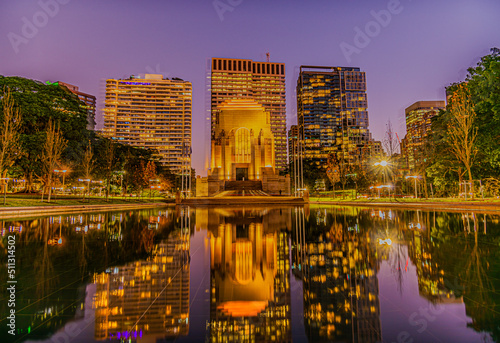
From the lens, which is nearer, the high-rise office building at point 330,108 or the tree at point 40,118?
the tree at point 40,118

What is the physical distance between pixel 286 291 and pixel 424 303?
180 cm

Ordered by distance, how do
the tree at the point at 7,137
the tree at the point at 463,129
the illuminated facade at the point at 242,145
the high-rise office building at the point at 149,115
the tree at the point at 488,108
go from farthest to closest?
the high-rise office building at the point at 149,115 < the illuminated facade at the point at 242,145 < the tree at the point at 463,129 < the tree at the point at 7,137 < the tree at the point at 488,108

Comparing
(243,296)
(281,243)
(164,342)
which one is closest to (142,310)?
(164,342)

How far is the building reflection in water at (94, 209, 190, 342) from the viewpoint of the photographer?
122 inches

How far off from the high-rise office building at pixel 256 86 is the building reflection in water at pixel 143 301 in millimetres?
140850

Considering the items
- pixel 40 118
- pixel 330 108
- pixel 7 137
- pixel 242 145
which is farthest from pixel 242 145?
pixel 330 108

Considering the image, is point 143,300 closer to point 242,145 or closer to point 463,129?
point 463,129

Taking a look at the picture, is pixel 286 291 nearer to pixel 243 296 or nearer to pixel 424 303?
pixel 243 296

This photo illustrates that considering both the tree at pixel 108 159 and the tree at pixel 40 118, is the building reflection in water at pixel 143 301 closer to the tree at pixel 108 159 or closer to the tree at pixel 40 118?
the tree at pixel 40 118

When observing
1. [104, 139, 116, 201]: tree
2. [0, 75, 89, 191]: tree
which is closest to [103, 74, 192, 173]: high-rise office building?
[104, 139, 116, 201]: tree

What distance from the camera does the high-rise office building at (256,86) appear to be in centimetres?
14862

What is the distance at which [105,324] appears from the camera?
10.7 feet

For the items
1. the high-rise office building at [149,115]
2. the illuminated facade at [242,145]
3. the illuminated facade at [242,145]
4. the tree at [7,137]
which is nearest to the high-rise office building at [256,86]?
the high-rise office building at [149,115]

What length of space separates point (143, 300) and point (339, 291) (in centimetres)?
277
